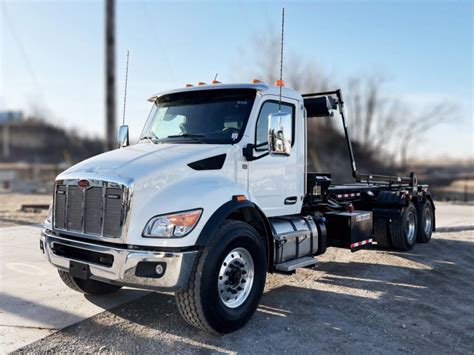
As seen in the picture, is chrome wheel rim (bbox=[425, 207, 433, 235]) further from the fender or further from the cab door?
the fender

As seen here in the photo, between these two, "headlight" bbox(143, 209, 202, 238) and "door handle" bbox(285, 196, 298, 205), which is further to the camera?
"door handle" bbox(285, 196, 298, 205)

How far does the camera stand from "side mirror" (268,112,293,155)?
5047 mm

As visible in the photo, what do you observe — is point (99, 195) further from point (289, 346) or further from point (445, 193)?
point (445, 193)

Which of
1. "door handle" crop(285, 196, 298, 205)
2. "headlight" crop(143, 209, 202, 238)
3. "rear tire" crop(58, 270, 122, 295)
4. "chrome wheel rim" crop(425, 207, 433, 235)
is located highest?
"door handle" crop(285, 196, 298, 205)

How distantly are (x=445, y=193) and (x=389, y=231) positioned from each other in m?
22.5

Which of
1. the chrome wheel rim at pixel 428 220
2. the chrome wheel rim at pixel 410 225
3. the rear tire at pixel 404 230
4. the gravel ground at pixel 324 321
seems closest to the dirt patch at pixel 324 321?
the gravel ground at pixel 324 321

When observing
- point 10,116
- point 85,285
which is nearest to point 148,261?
point 85,285

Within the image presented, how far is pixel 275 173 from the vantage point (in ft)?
18.7

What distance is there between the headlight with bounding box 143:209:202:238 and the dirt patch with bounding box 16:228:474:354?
1082 mm

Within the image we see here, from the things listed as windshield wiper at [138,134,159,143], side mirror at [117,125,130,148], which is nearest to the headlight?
windshield wiper at [138,134,159,143]

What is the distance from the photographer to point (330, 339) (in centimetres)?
448

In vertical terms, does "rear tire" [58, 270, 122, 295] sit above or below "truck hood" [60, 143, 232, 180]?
below

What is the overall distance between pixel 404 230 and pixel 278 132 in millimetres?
4790

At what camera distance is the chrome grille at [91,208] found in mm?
4230
